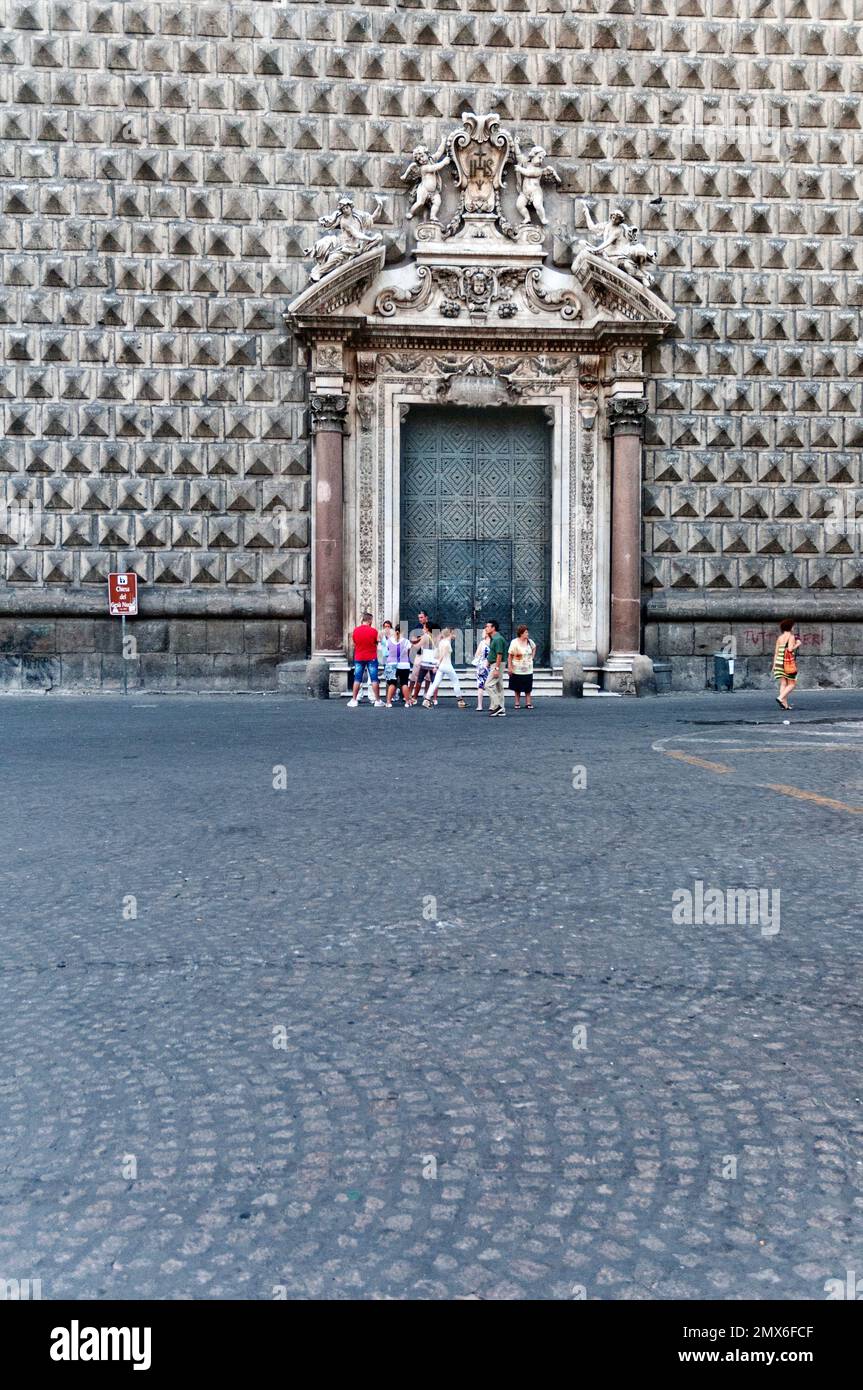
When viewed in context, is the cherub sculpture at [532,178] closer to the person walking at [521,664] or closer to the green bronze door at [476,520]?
the green bronze door at [476,520]

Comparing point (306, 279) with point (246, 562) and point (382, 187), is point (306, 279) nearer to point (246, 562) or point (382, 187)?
point (382, 187)

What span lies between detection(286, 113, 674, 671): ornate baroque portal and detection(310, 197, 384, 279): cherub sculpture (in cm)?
6

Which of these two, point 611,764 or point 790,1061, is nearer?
point 790,1061

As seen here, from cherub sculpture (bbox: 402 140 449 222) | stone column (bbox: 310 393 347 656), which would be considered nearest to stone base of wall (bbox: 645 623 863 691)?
stone column (bbox: 310 393 347 656)

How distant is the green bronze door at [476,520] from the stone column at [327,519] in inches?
50.0

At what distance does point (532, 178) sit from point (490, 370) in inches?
112

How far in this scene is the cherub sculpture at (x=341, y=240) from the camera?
→ 18797mm

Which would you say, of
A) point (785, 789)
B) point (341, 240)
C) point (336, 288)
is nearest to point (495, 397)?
point (336, 288)

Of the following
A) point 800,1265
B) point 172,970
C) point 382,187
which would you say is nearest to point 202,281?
point 382,187

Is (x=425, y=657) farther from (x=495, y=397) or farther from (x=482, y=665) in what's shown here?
(x=495, y=397)

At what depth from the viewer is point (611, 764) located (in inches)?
376

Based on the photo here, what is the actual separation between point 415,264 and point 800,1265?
19.0 m

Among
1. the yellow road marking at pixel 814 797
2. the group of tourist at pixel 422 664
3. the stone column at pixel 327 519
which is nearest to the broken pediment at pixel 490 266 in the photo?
the stone column at pixel 327 519

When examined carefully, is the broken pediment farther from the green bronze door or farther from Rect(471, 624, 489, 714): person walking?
Rect(471, 624, 489, 714): person walking
